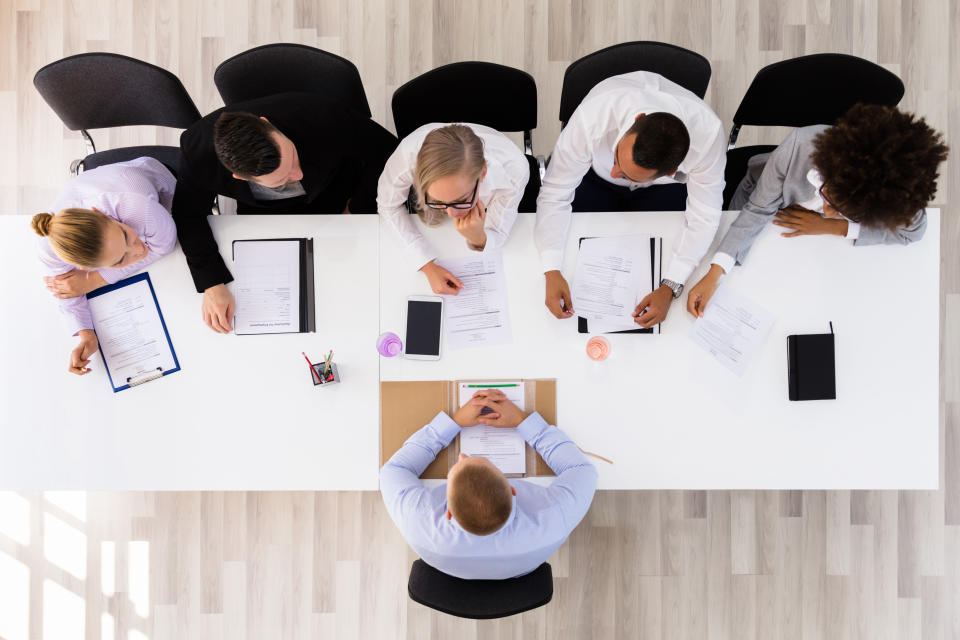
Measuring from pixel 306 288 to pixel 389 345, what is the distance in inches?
13.4

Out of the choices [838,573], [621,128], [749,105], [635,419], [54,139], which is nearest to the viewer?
[621,128]

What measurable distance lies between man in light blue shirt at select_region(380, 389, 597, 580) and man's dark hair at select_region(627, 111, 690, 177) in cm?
85

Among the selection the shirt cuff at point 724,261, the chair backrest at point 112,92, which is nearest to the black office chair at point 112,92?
the chair backrest at point 112,92

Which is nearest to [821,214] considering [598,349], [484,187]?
[598,349]

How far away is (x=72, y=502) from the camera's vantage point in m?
2.64

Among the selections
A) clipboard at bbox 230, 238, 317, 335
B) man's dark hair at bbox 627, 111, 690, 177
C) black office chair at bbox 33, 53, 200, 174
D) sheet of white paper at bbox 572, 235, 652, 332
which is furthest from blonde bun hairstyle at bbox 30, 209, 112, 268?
man's dark hair at bbox 627, 111, 690, 177

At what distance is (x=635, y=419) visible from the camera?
1811 millimetres

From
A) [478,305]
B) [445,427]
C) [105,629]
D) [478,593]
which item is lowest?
[105,629]

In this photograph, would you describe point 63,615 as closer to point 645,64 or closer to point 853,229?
point 645,64

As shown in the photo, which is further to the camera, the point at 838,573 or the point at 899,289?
the point at 838,573

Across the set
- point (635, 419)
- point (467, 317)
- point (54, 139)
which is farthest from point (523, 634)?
point (54, 139)

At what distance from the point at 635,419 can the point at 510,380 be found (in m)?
0.43

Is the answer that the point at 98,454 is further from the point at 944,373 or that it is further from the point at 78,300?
the point at 944,373

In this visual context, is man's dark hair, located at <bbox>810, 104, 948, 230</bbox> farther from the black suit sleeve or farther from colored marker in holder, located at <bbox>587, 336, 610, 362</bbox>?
the black suit sleeve
